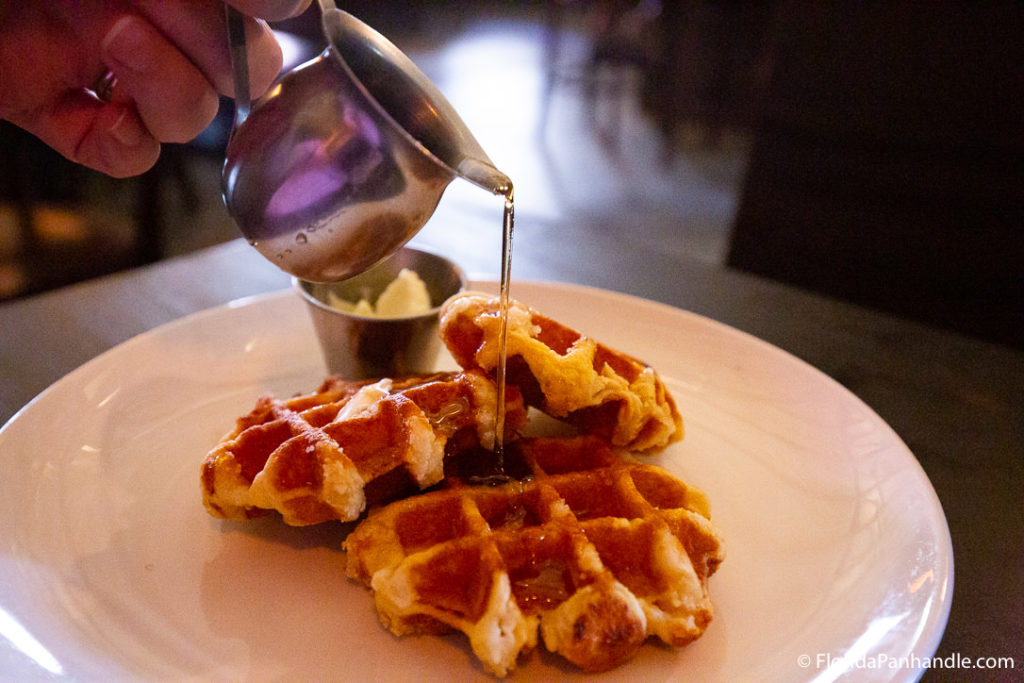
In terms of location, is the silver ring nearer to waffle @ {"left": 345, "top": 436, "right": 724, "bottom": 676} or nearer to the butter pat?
the butter pat

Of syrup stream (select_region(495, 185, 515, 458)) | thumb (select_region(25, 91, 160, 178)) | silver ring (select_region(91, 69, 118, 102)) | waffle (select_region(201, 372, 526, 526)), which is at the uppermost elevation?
silver ring (select_region(91, 69, 118, 102))

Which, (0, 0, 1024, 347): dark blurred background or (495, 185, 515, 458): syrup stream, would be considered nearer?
(495, 185, 515, 458): syrup stream

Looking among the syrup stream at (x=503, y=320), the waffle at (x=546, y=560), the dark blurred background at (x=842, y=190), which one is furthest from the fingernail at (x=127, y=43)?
the dark blurred background at (x=842, y=190)

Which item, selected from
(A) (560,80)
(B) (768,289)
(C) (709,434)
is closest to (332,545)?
(C) (709,434)

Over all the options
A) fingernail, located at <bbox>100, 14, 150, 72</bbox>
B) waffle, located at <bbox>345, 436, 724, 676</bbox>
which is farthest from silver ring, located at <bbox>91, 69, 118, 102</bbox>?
waffle, located at <bbox>345, 436, 724, 676</bbox>

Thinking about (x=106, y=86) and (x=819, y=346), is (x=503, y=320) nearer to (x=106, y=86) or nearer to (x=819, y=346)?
(x=106, y=86)

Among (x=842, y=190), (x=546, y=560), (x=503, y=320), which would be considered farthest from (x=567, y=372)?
(x=842, y=190)
